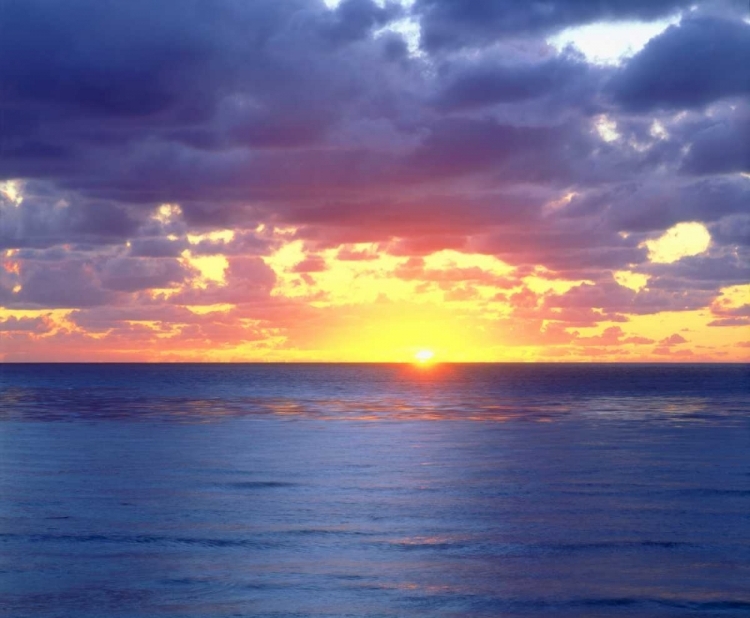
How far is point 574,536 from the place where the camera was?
2298 centimetres

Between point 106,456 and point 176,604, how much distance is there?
2438 cm

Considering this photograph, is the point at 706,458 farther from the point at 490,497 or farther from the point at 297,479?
the point at 297,479

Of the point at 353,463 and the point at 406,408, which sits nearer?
the point at 353,463

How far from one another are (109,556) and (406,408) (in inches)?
2416

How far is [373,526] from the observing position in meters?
24.2

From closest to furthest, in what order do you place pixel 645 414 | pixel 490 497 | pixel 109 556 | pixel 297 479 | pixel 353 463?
1. pixel 109 556
2. pixel 490 497
3. pixel 297 479
4. pixel 353 463
5. pixel 645 414

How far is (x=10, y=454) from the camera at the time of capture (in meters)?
41.3

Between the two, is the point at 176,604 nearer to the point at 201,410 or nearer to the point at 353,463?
the point at 353,463

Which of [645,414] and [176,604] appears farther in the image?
[645,414]

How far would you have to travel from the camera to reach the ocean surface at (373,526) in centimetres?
1772

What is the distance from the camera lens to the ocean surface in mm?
17719

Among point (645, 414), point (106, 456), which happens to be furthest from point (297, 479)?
point (645, 414)

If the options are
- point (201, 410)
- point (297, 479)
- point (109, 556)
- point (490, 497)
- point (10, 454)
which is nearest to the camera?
point (109, 556)

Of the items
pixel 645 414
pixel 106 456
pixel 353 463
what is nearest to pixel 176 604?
pixel 353 463
